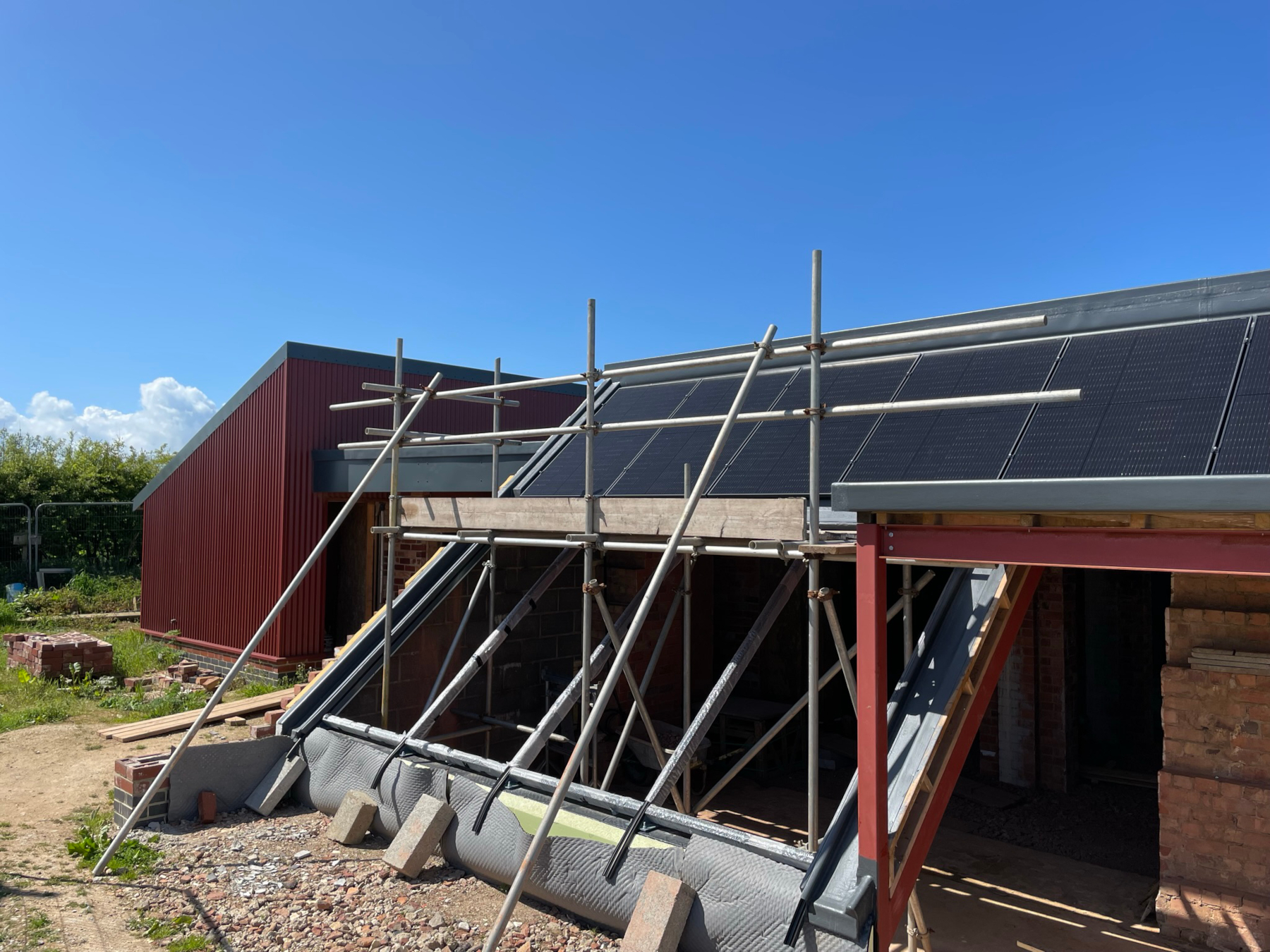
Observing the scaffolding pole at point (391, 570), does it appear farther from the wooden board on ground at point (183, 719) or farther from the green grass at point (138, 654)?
the green grass at point (138, 654)

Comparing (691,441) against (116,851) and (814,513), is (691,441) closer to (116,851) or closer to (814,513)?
(814,513)

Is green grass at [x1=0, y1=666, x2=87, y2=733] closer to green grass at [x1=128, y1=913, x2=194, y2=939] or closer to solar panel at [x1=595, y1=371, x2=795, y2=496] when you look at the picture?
green grass at [x1=128, y1=913, x2=194, y2=939]

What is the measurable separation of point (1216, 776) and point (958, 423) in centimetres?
292

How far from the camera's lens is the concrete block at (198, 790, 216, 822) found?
24.4 ft

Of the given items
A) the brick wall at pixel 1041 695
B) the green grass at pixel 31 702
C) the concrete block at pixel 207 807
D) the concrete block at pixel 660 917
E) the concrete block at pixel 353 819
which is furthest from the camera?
the green grass at pixel 31 702

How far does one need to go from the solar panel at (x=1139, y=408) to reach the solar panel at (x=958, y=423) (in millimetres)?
192

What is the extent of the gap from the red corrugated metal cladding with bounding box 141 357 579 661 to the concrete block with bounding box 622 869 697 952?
10608mm

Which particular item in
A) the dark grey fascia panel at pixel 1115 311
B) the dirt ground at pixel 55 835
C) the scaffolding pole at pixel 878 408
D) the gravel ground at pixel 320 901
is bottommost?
the dirt ground at pixel 55 835

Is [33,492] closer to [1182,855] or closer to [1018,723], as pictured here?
[1018,723]

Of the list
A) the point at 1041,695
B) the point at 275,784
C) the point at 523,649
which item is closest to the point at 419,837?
the point at 275,784

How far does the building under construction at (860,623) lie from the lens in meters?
4.44

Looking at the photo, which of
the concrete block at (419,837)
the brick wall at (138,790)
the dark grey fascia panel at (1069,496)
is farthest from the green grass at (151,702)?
the dark grey fascia panel at (1069,496)

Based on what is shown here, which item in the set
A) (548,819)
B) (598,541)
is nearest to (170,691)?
(598,541)

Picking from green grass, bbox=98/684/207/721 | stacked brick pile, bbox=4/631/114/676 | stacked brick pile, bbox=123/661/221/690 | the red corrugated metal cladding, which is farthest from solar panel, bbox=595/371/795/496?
stacked brick pile, bbox=4/631/114/676
